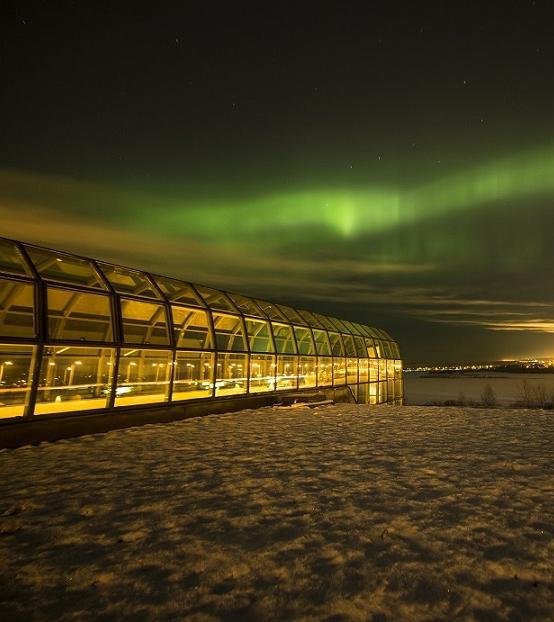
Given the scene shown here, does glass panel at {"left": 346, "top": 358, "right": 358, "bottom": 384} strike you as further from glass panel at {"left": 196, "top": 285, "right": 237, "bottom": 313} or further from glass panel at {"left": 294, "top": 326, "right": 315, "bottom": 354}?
glass panel at {"left": 196, "top": 285, "right": 237, "bottom": 313}

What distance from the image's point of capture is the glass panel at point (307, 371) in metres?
18.1

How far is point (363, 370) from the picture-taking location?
24141 millimetres

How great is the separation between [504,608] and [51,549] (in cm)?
412

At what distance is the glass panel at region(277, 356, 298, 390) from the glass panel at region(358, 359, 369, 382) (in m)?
7.25

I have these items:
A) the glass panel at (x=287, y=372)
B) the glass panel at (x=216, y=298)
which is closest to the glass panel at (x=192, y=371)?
the glass panel at (x=216, y=298)

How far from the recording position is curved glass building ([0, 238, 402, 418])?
9.52 meters

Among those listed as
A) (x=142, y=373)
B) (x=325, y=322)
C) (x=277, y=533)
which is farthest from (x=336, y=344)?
(x=277, y=533)

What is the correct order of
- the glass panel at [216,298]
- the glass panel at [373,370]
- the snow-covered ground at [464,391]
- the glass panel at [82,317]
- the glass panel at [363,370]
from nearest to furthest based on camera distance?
the glass panel at [216,298] < the glass panel at [82,317] < the glass panel at [363,370] < the glass panel at [373,370] < the snow-covered ground at [464,391]

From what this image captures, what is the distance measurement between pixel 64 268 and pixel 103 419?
17.3 ft

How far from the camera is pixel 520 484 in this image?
5371 mm

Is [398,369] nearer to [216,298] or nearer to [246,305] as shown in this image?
[246,305]

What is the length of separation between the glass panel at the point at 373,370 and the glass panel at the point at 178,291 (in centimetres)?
1549

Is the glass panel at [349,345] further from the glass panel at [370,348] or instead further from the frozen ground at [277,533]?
the frozen ground at [277,533]

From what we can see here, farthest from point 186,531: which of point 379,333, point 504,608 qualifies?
point 379,333
